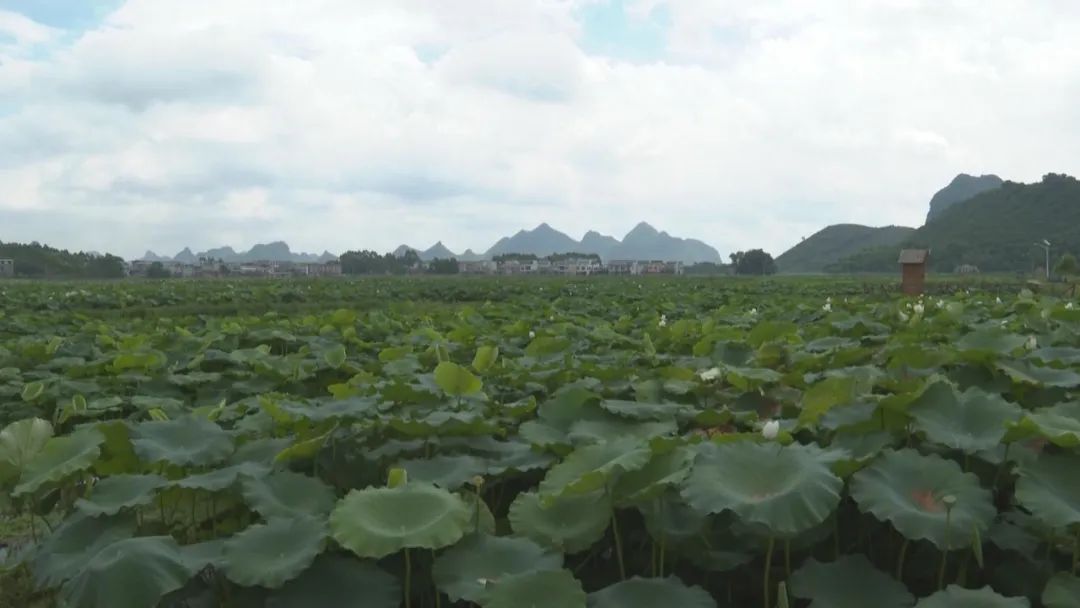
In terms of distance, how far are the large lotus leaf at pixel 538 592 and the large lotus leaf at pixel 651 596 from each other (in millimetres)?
89

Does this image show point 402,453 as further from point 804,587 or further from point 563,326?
point 563,326

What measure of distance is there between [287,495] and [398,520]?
385 millimetres

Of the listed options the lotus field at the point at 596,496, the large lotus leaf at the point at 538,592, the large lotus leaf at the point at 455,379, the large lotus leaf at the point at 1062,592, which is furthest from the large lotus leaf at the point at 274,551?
the large lotus leaf at the point at 1062,592

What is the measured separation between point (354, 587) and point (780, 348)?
220 centimetres

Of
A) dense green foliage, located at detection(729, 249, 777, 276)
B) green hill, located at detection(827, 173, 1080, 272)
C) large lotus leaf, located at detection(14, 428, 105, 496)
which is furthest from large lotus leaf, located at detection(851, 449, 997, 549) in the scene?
dense green foliage, located at detection(729, 249, 777, 276)

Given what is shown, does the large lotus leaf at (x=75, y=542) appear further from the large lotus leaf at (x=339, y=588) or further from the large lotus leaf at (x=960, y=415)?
the large lotus leaf at (x=960, y=415)

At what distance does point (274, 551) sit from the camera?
4.96ft

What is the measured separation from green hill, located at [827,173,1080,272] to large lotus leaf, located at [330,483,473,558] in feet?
219

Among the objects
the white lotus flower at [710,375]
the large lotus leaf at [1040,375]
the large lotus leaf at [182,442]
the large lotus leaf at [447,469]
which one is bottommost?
the large lotus leaf at [447,469]

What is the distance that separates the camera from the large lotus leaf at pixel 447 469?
183cm

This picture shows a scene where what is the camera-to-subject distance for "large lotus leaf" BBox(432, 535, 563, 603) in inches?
57.2

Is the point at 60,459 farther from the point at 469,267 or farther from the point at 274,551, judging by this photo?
the point at 469,267

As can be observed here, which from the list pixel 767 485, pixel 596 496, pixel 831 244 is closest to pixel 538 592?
pixel 596 496

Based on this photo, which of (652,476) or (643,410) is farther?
(643,410)
